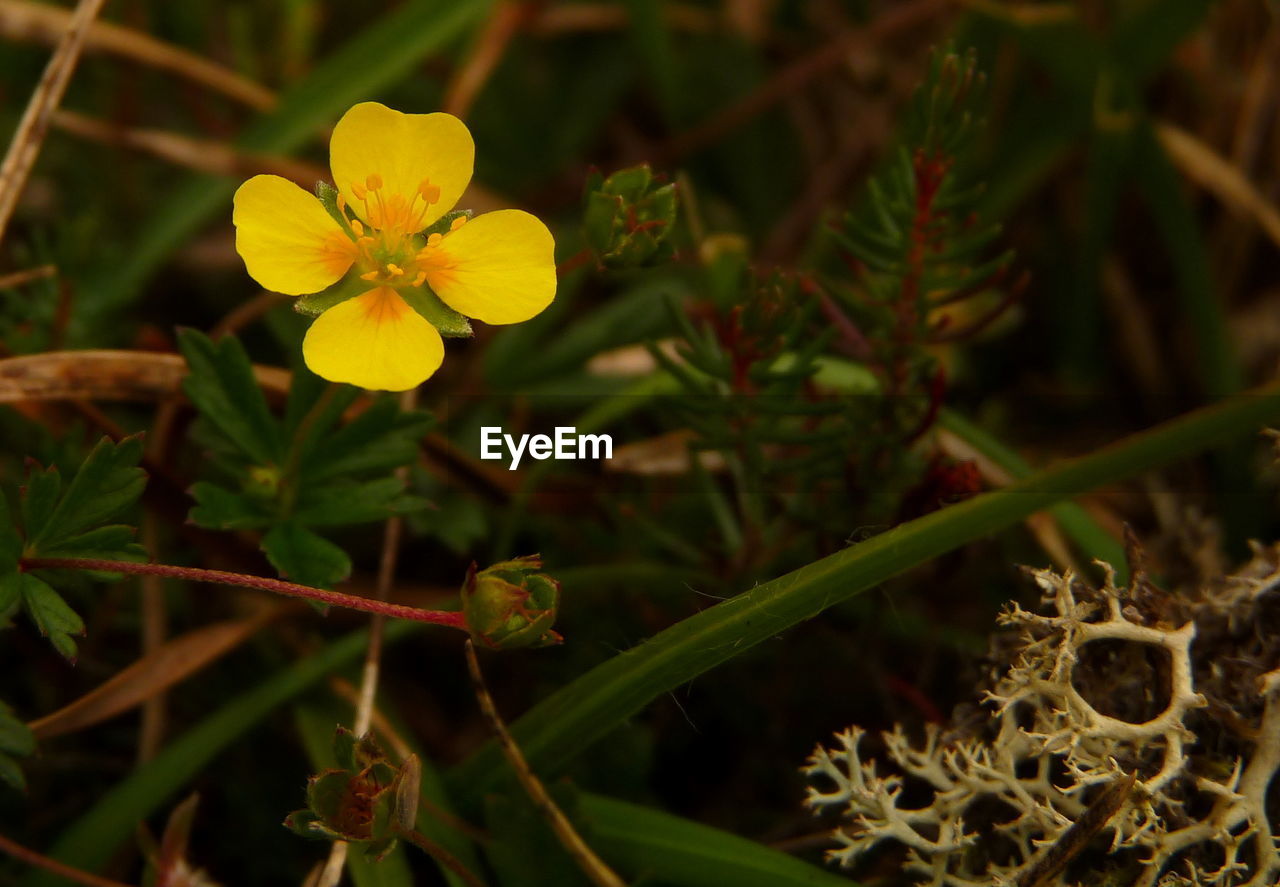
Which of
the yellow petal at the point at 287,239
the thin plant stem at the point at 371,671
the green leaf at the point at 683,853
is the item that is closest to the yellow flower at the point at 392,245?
the yellow petal at the point at 287,239

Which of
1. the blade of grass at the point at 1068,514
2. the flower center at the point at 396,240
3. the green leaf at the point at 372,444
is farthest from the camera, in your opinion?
the blade of grass at the point at 1068,514

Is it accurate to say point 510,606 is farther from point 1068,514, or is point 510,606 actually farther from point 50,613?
point 1068,514

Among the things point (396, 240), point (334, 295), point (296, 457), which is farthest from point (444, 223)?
point (296, 457)

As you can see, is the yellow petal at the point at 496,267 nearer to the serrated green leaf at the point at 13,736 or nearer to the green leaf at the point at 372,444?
the green leaf at the point at 372,444

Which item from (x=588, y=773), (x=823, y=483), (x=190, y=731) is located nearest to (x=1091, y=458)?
(x=823, y=483)

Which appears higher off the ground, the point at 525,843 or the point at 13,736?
the point at 13,736

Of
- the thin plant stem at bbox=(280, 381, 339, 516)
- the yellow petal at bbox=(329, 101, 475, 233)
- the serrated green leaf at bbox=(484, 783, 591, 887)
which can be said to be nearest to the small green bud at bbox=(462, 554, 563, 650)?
the serrated green leaf at bbox=(484, 783, 591, 887)

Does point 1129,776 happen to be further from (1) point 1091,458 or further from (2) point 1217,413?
(2) point 1217,413
